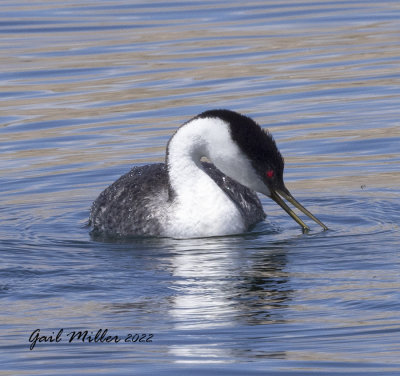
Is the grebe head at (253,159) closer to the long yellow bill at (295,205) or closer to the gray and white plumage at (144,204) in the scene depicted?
the long yellow bill at (295,205)

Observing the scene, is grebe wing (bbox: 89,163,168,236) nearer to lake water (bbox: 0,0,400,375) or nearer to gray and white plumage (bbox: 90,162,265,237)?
gray and white plumage (bbox: 90,162,265,237)

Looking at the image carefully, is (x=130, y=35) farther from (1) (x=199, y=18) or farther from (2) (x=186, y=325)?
(2) (x=186, y=325)

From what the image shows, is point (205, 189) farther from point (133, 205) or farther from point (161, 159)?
point (161, 159)

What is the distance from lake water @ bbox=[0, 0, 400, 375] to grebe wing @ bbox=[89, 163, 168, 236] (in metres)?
0.24

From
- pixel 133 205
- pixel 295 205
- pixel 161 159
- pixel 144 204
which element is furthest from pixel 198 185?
pixel 161 159

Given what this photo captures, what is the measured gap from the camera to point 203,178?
426 inches

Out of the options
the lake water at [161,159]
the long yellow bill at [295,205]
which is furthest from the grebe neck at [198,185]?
the long yellow bill at [295,205]

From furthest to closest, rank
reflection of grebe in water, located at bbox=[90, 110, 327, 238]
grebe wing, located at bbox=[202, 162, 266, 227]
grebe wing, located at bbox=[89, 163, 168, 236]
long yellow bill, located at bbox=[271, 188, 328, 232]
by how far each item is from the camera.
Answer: grebe wing, located at bbox=[202, 162, 266, 227] → grebe wing, located at bbox=[89, 163, 168, 236] → long yellow bill, located at bbox=[271, 188, 328, 232] → reflection of grebe in water, located at bbox=[90, 110, 327, 238]

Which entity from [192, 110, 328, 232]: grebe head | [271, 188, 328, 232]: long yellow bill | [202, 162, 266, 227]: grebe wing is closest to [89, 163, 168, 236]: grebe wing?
[202, 162, 266, 227]: grebe wing

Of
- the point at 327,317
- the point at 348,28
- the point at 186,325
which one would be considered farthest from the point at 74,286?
the point at 348,28

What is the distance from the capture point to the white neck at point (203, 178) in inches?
413

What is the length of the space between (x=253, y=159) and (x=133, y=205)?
1.32 metres

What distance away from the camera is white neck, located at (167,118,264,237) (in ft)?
34.4

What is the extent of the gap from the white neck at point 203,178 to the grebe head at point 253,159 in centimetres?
1
